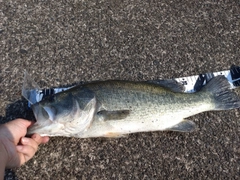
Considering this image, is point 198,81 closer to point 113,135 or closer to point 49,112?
point 113,135

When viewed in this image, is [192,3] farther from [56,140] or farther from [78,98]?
[56,140]

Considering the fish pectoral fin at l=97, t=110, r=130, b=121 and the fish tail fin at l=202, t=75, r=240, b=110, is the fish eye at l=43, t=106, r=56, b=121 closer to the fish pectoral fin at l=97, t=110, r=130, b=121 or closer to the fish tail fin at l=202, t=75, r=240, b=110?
the fish pectoral fin at l=97, t=110, r=130, b=121

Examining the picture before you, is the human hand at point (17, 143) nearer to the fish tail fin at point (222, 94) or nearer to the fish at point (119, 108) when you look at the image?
the fish at point (119, 108)

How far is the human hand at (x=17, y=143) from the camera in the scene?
2409 mm

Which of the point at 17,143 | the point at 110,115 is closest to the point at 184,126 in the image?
the point at 110,115

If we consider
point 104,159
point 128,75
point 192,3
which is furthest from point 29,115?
point 192,3

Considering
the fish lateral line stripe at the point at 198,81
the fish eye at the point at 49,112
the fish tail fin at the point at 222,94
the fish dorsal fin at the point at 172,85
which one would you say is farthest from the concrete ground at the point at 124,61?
the fish eye at the point at 49,112

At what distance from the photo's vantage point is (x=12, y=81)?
10.4ft

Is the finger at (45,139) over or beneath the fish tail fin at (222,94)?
beneath

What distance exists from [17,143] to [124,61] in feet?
4.90

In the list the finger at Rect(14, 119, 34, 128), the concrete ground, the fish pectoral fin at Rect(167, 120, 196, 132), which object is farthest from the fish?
the concrete ground

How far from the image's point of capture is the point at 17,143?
2.57 metres

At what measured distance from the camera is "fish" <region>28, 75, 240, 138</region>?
2.54 m

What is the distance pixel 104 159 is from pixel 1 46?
181 centimetres
